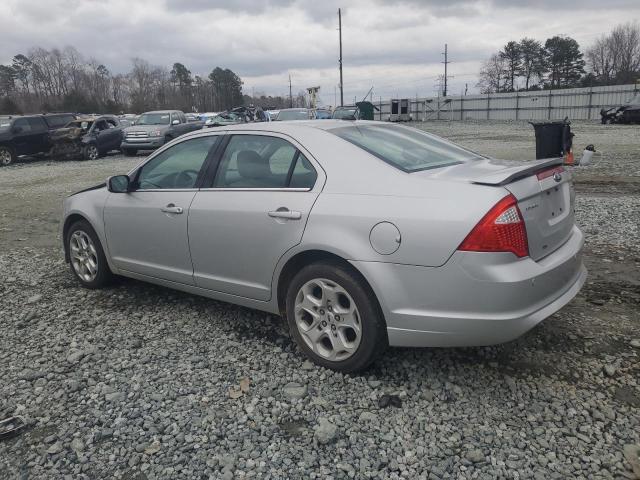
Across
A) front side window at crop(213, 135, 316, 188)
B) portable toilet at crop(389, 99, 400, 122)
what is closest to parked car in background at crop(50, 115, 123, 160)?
front side window at crop(213, 135, 316, 188)

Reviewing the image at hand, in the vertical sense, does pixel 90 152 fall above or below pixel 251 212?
below

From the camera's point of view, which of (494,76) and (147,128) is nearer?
(147,128)

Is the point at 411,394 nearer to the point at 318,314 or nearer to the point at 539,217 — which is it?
the point at 318,314

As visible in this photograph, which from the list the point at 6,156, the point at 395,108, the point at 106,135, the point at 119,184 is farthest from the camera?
the point at 395,108

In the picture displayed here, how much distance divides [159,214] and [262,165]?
40.8 inches

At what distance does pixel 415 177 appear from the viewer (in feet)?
10.2

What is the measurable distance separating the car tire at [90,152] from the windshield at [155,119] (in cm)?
216

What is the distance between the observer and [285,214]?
3400 mm

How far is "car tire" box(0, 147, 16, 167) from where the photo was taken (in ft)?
65.3

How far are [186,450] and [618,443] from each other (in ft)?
7.05

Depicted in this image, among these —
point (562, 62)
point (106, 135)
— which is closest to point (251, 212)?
point (106, 135)

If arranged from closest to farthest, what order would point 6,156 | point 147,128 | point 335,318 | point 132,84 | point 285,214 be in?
point 335,318, point 285,214, point 6,156, point 147,128, point 132,84

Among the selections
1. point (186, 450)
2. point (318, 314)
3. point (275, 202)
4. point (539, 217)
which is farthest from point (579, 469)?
point (275, 202)

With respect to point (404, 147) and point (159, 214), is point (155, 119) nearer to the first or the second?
point (159, 214)
